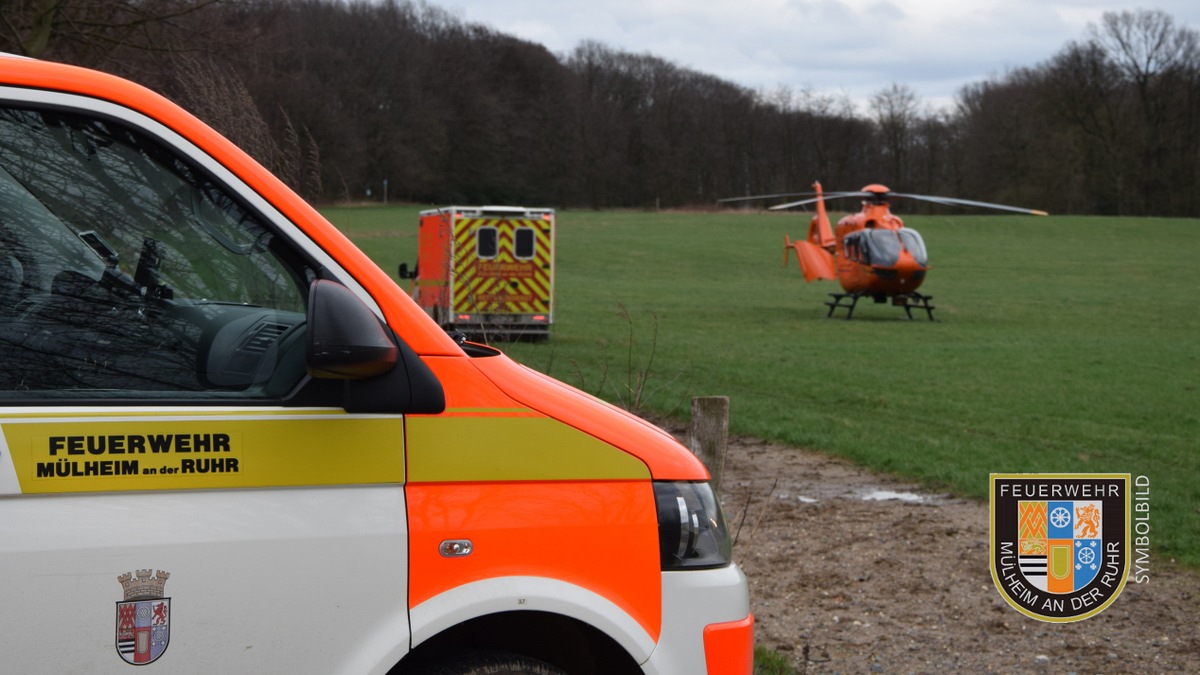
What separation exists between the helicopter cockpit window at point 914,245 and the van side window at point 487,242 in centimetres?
1164

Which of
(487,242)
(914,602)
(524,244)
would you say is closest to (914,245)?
(524,244)

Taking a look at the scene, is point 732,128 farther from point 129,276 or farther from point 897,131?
point 129,276

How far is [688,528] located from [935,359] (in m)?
18.0

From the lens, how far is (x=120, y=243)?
112 inches

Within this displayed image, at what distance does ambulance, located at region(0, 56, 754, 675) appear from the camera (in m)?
2.54

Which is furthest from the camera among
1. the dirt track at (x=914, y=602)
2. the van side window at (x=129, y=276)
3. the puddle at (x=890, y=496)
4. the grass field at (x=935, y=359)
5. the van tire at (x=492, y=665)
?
the grass field at (x=935, y=359)

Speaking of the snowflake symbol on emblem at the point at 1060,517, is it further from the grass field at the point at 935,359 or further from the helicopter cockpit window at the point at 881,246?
the helicopter cockpit window at the point at 881,246

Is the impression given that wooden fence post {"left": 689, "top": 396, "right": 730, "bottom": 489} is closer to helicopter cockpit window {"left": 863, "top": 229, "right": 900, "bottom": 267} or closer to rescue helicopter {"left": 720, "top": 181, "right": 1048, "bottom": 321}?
rescue helicopter {"left": 720, "top": 181, "right": 1048, "bottom": 321}

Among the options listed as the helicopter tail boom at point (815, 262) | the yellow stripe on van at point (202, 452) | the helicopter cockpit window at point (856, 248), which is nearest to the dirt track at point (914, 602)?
the yellow stripe on van at point (202, 452)

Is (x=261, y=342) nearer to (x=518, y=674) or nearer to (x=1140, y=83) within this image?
(x=518, y=674)

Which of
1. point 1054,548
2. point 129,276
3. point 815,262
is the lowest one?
point 1054,548

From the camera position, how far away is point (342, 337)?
256 cm

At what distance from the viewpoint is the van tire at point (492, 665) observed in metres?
2.85

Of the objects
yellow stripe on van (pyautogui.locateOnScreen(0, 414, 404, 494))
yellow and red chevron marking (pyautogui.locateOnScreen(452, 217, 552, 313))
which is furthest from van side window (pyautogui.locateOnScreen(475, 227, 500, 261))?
yellow stripe on van (pyautogui.locateOnScreen(0, 414, 404, 494))
